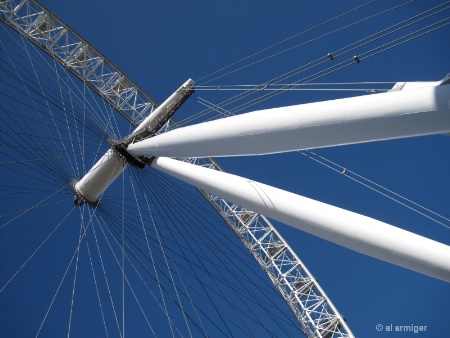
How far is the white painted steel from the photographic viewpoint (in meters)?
17.4

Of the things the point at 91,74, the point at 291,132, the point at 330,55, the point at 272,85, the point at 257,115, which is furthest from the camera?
the point at 91,74

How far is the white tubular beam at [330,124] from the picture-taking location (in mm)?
6059

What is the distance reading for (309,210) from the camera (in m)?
9.12

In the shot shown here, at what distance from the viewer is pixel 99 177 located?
17.9m

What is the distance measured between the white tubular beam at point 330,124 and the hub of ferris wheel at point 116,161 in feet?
24.9

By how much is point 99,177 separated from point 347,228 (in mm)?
11458

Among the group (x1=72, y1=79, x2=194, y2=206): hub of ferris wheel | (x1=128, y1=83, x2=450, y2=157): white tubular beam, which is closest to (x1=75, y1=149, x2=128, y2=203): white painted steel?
(x1=72, y1=79, x2=194, y2=206): hub of ferris wheel

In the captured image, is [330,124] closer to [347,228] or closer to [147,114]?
[347,228]

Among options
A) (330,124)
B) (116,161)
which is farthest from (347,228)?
(116,161)

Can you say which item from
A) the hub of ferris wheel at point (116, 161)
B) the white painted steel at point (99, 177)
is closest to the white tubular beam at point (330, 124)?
the hub of ferris wheel at point (116, 161)

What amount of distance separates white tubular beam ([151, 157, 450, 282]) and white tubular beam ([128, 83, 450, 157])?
138cm

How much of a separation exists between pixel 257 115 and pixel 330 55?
4178 mm

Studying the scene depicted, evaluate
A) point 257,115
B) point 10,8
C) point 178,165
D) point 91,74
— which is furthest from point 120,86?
point 257,115

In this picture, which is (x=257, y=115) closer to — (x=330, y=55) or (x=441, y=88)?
(x=441, y=88)
